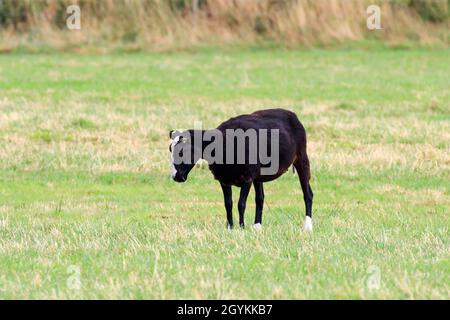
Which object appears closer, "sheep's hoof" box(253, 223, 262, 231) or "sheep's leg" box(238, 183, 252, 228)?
"sheep's hoof" box(253, 223, 262, 231)

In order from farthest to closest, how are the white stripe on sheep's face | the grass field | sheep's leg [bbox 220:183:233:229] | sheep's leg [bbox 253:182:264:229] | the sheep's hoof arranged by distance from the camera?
sheep's leg [bbox 253:182:264:229] → sheep's leg [bbox 220:183:233:229] → the sheep's hoof → the white stripe on sheep's face → the grass field

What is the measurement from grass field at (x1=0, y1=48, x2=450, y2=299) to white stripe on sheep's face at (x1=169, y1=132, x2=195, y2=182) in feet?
2.22

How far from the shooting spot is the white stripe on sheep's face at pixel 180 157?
42.7 feet

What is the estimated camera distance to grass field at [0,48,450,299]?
997 cm

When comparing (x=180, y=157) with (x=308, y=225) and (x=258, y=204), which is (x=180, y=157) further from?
(x=308, y=225)

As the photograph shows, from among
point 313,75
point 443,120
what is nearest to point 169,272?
point 443,120

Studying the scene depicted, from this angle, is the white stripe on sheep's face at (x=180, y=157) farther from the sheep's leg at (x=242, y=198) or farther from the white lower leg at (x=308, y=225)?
the white lower leg at (x=308, y=225)

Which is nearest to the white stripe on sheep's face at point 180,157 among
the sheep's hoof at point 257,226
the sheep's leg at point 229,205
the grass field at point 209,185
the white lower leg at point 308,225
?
the grass field at point 209,185

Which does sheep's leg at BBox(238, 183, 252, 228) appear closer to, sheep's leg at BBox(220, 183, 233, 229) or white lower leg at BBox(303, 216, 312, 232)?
sheep's leg at BBox(220, 183, 233, 229)

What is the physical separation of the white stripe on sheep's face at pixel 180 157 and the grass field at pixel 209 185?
0.68 meters

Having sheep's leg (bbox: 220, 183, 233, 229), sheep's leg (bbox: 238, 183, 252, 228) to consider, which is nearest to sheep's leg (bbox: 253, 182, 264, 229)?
sheep's leg (bbox: 238, 183, 252, 228)

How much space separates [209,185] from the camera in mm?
18359
